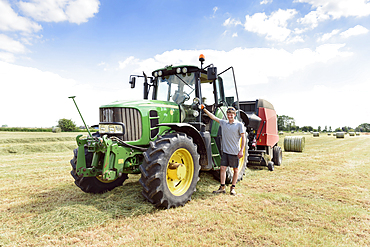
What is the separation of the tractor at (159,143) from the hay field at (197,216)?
43cm

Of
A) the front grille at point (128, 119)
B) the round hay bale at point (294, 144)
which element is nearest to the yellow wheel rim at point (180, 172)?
the front grille at point (128, 119)

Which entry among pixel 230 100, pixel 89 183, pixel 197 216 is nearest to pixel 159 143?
pixel 197 216

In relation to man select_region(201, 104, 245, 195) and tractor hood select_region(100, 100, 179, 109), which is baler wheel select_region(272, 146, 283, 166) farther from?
tractor hood select_region(100, 100, 179, 109)

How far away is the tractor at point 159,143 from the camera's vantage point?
3.89 metres

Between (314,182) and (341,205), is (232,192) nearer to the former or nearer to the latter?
(341,205)

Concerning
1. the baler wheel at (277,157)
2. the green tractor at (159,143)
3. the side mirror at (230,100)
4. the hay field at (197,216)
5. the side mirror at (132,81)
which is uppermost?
the side mirror at (132,81)

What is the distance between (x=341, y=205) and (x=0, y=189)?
7153mm

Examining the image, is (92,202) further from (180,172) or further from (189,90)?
(189,90)

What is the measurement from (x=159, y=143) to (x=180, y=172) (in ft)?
2.35

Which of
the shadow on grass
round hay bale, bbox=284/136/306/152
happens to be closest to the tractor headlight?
the shadow on grass

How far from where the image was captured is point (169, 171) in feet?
14.0

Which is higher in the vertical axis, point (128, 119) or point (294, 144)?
point (128, 119)

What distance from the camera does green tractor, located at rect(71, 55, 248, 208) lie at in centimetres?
389

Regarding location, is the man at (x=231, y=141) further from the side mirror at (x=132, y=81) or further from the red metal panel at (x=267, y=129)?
the red metal panel at (x=267, y=129)
